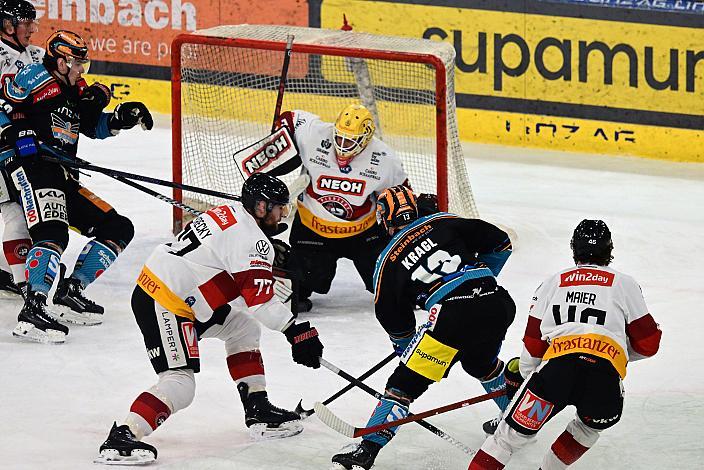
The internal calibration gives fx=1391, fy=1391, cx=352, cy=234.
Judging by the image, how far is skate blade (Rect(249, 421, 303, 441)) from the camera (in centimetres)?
471

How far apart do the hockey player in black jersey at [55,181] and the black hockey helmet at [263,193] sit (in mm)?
1685

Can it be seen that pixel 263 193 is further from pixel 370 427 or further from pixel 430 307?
pixel 370 427

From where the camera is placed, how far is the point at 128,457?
4422mm

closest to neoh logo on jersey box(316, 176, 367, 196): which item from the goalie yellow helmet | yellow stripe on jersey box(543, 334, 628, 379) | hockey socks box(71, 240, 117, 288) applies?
the goalie yellow helmet

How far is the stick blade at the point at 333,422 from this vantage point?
4407 mm

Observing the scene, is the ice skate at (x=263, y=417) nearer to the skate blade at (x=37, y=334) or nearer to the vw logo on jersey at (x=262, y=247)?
the vw logo on jersey at (x=262, y=247)

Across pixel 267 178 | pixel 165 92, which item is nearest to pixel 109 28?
pixel 165 92

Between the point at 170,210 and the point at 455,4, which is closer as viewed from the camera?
the point at 170,210

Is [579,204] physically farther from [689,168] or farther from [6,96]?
[6,96]

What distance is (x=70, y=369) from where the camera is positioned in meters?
5.50

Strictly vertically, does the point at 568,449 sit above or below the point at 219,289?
below

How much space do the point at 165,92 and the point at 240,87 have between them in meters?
2.44

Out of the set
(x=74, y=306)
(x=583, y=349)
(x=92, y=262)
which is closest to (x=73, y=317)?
(x=74, y=306)

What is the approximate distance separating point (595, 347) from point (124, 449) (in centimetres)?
152
